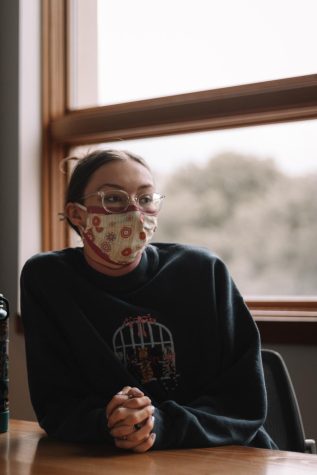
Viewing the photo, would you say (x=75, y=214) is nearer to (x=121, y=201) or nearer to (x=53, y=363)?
(x=121, y=201)

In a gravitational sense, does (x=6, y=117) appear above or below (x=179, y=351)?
above

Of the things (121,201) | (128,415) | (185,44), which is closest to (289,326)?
(121,201)

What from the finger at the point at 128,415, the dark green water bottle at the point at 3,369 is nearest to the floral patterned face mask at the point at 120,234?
the dark green water bottle at the point at 3,369

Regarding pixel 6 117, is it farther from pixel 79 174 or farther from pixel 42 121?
pixel 79 174

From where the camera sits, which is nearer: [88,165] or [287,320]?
[88,165]

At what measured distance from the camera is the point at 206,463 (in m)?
1.09

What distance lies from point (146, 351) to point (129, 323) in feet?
0.22

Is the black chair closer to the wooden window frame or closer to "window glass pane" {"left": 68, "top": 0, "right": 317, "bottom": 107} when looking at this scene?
the wooden window frame

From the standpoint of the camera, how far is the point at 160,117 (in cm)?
218

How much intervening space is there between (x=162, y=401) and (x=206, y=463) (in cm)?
28

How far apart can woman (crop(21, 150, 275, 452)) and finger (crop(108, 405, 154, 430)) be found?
0.07 meters

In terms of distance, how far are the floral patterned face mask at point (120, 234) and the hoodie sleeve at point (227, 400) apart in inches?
7.0

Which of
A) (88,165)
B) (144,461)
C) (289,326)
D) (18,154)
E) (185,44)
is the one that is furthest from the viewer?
(18,154)

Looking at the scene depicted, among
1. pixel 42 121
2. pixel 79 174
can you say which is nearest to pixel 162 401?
pixel 79 174
